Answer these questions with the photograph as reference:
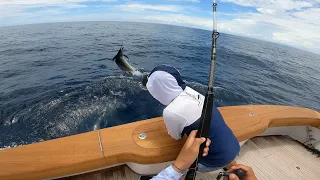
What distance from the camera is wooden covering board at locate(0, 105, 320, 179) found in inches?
81.2

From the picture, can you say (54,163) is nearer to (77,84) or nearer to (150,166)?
(150,166)

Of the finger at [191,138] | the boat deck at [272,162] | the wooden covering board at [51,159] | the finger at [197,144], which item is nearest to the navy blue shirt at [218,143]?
the finger at [191,138]

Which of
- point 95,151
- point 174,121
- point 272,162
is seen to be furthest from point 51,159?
point 272,162

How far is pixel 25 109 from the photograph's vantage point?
→ 23.4 ft

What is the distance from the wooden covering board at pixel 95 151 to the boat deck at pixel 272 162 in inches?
20.1

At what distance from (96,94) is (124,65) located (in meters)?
3.10

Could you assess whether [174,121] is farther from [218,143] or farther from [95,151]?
[95,151]

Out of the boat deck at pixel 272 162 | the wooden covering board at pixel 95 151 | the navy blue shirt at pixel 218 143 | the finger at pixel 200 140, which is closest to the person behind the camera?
the finger at pixel 200 140

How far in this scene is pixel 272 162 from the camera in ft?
11.0

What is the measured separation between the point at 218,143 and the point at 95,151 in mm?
1447

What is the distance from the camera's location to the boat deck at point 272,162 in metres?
2.80

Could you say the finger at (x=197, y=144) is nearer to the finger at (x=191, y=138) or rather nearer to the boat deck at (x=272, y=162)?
the finger at (x=191, y=138)

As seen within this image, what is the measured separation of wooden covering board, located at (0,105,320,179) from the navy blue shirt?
0.48 m

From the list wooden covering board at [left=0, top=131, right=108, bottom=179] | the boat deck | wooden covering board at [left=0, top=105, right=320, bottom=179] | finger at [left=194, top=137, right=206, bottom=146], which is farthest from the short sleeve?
the boat deck
